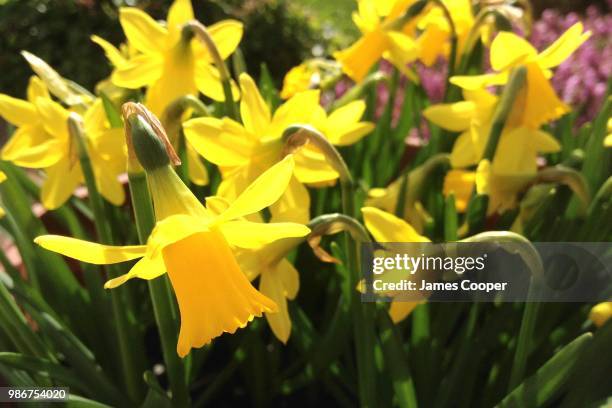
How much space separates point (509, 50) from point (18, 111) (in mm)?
651

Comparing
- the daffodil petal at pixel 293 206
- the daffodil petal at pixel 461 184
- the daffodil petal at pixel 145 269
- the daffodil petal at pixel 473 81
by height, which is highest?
the daffodil petal at pixel 473 81

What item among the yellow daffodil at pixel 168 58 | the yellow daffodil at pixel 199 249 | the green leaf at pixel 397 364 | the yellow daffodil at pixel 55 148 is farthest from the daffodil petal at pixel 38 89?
the green leaf at pixel 397 364

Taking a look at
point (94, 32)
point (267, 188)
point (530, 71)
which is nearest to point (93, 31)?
point (94, 32)

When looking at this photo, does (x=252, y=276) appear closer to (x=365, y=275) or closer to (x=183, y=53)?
(x=365, y=275)

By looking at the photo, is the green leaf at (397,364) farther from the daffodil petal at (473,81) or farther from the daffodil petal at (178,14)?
the daffodil petal at (178,14)

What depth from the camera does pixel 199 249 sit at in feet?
1.83

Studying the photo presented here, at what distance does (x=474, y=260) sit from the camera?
80 centimetres

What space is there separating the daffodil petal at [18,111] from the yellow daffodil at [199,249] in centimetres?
44

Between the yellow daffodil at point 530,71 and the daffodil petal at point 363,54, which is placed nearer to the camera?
the yellow daffodil at point 530,71

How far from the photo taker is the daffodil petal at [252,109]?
782 millimetres

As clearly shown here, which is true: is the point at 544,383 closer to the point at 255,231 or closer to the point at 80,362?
the point at 255,231

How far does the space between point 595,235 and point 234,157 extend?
50 centimetres

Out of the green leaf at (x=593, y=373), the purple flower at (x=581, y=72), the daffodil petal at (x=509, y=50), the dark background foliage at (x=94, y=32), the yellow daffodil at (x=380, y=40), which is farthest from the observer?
the dark background foliage at (x=94, y=32)

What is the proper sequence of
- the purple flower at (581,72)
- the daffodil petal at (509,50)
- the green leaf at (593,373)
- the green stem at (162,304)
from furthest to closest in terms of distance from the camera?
the purple flower at (581,72) < the daffodil petal at (509,50) < the green leaf at (593,373) < the green stem at (162,304)
